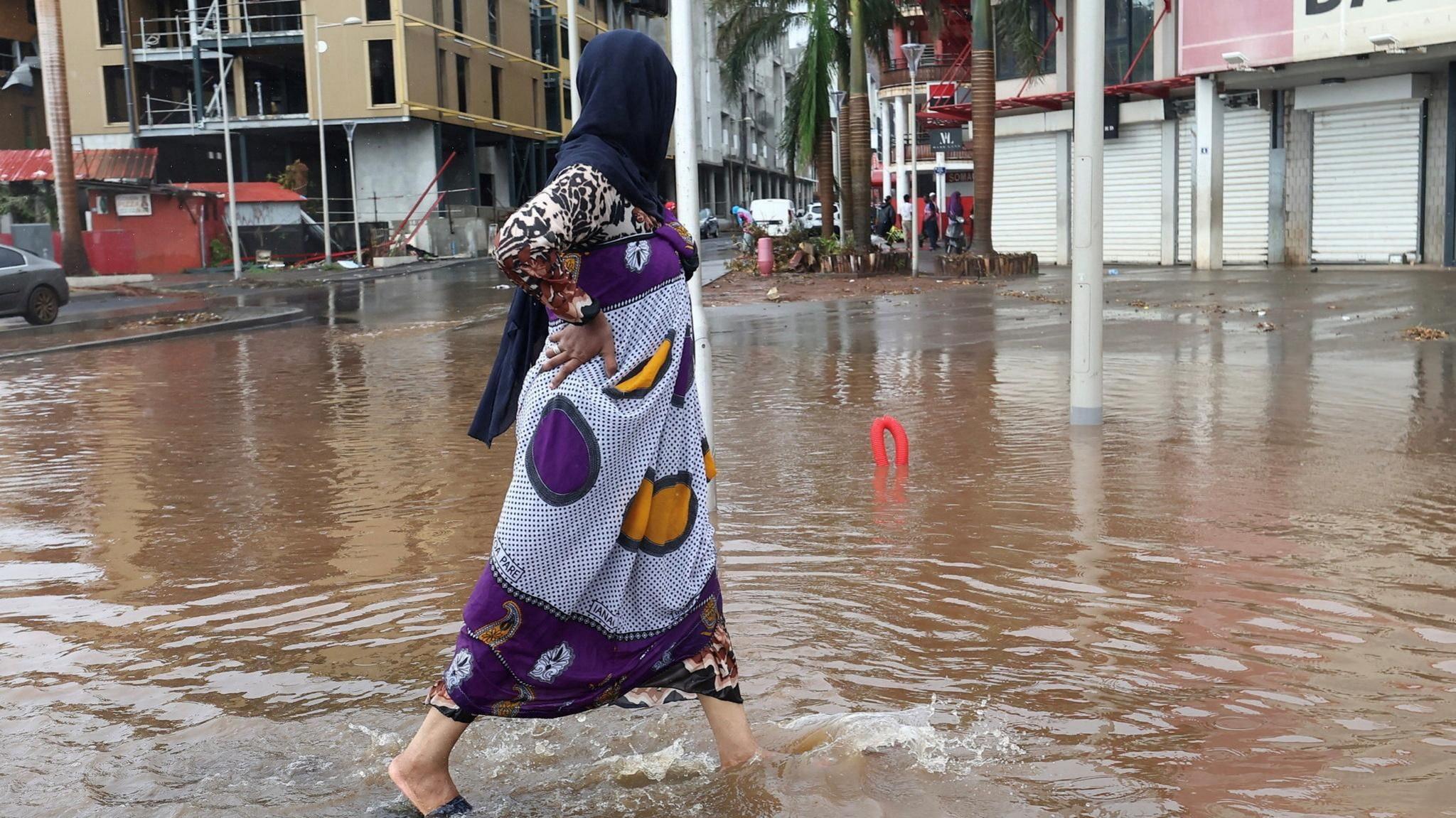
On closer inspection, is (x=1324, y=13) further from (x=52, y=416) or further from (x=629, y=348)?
(x=629, y=348)

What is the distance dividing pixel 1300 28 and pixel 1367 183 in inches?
138

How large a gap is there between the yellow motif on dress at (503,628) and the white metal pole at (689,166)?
2.66 meters

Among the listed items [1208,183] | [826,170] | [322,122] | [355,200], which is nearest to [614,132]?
[1208,183]

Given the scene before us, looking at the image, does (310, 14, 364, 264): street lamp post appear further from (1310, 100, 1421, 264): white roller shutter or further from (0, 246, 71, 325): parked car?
(1310, 100, 1421, 264): white roller shutter

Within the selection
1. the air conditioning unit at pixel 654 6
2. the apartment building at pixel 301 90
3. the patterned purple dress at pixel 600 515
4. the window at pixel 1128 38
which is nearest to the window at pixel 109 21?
the apartment building at pixel 301 90

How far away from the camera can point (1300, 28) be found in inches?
958

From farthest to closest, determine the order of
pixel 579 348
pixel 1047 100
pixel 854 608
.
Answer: pixel 1047 100
pixel 854 608
pixel 579 348

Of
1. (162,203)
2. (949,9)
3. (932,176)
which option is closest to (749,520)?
(949,9)

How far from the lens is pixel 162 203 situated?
40219mm

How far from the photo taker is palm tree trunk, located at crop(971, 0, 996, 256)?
26234mm

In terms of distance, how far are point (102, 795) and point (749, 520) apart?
135 inches

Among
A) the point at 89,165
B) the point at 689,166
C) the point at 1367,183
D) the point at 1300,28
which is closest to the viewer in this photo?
the point at 689,166

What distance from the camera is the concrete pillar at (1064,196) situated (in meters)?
33.0

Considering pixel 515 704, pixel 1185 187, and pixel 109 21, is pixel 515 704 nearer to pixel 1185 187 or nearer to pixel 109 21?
pixel 1185 187
